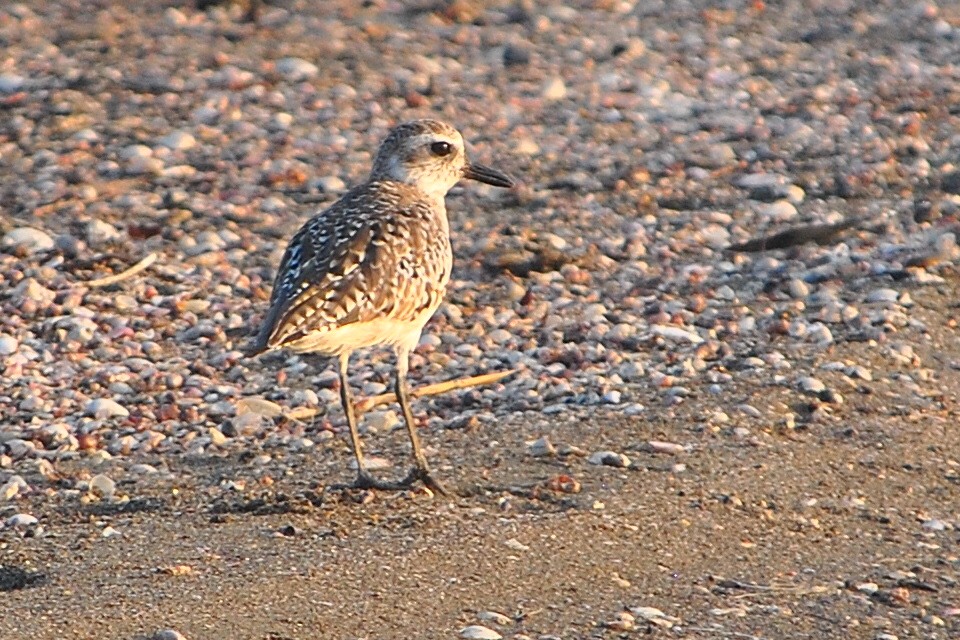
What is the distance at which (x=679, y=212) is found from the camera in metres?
10.4

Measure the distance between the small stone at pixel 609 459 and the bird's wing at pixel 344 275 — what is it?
2.96ft

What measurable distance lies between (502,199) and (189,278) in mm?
1970

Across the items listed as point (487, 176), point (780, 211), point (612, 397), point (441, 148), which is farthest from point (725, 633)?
point (780, 211)

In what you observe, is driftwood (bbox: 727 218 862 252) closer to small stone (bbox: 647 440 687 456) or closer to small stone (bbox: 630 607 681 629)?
small stone (bbox: 647 440 687 456)

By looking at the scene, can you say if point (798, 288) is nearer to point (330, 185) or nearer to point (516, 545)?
point (330, 185)

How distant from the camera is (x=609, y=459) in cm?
730

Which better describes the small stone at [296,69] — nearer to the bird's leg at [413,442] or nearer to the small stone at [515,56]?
the small stone at [515,56]

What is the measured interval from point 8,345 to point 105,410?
84cm

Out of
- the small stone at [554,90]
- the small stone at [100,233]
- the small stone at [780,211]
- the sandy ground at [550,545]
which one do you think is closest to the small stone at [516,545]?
the sandy ground at [550,545]

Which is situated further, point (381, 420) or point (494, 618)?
point (381, 420)

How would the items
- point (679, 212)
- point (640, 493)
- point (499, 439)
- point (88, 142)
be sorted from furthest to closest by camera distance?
1. point (88, 142)
2. point (679, 212)
3. point (499, 439)
4. point (640, 493)

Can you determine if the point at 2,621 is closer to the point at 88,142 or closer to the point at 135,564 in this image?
the point at 135,564

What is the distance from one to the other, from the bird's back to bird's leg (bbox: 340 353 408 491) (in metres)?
0.17

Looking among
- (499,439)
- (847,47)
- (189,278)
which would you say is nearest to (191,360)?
(189,278)
